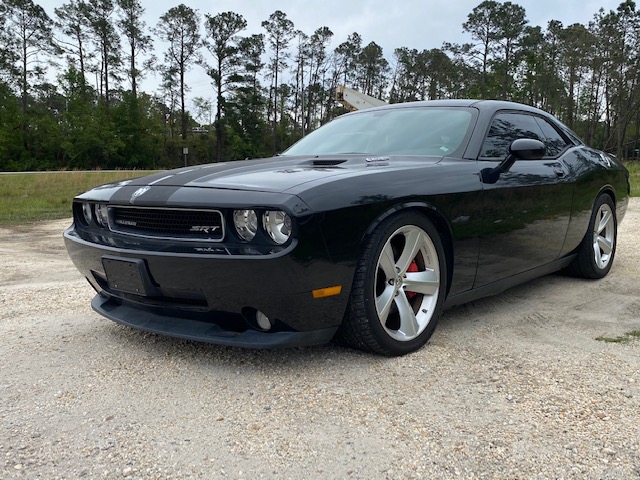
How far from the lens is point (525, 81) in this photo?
50.7 m

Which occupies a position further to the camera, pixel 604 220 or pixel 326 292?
pixel 604 220

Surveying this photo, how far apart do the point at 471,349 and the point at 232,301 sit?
126cm

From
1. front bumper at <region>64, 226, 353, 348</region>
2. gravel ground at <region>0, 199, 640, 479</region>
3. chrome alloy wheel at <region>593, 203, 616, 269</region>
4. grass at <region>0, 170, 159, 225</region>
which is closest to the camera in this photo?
gravel ground at <region>0, 199, 640, 479</region>

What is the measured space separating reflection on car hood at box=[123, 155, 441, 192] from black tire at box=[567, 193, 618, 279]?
6.40 ft

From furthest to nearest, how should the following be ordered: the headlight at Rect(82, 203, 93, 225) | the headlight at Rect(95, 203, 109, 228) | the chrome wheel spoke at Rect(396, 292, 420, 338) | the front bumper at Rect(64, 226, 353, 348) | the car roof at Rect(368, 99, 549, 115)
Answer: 1. the car roof at Rect(368, 99, 549, 115)
2. the headlight at Rect(82, 203, 93, 225)
3. the headlight at Rect(95, 203, 109, 228)
4. the chrome wheel spoke at Rect(396, 292, 420, 338)
5. the front bumper at Rect(64, 226, 353, 348)

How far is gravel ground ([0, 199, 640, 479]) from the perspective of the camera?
1.66 metres

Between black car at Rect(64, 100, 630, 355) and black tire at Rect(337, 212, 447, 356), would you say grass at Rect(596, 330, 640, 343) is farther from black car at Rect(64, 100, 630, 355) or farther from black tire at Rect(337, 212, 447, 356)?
black tire at Rect(337, 212, 447, 356)

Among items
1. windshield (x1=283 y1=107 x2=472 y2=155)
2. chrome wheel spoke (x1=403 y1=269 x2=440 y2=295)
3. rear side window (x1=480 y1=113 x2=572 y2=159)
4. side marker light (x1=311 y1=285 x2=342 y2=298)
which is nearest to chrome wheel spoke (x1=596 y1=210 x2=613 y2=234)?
rear side window (x1=480 y1=113 x2=572 y2=159)

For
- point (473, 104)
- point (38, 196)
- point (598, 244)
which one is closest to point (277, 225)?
point (473, 104)

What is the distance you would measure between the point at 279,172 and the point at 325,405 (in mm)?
1144

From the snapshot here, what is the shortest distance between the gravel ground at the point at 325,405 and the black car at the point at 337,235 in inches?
8.0

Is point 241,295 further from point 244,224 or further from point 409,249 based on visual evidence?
point 409,249

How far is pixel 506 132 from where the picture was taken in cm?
345

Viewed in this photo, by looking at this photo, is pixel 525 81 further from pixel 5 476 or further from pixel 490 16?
pixel 5 476
